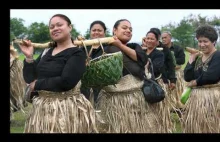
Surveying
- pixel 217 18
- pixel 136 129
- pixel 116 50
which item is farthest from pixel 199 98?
pixel 217 18

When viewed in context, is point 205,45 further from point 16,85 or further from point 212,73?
point 16,85

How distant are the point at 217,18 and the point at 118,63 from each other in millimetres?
46057

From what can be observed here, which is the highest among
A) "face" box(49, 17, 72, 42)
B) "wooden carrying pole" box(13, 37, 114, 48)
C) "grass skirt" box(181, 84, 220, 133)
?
"face" box(49, 17, 72, 42)

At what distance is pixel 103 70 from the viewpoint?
4.18 meters

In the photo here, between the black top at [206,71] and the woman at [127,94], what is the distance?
0.66 metres

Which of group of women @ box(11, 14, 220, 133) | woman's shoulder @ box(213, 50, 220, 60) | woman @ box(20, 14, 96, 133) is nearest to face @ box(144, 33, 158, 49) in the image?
group of women @ box(11, 14, 220, 133)

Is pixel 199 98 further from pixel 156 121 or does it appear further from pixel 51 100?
pixel 51 100

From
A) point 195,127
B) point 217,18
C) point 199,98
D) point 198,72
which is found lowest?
point 195,127

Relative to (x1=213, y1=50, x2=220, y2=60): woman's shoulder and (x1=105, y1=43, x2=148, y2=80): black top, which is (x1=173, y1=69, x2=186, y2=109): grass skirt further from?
(x1=105, y1=43, x2=148, y2=80): black top

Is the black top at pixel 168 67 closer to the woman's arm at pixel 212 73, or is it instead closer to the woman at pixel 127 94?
the woman's arm at pixel 212 73

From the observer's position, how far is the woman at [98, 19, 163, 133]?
4621 mm

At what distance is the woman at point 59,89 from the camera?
366 cm

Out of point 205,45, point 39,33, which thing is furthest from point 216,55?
point 39,33
